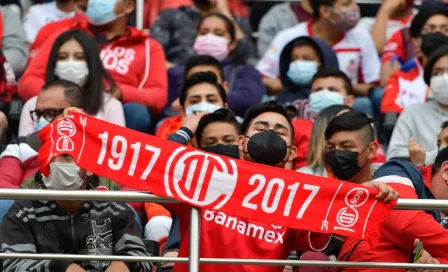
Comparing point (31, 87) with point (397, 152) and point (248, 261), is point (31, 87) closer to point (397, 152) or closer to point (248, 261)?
point (397, 152)

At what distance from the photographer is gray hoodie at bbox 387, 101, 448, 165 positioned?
9.02m

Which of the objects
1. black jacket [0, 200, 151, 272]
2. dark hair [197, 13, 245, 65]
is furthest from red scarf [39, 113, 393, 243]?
dark hair [197, 13, 245, 65]

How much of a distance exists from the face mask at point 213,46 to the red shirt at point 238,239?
3.83m

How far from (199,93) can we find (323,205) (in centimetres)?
265

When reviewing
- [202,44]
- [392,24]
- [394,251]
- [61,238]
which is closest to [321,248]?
[394,251]

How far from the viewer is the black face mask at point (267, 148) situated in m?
6.54

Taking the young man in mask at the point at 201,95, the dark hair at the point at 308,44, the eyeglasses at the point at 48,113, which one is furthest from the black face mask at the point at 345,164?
the dark hair at the point at 308,44

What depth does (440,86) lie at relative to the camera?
9.00m

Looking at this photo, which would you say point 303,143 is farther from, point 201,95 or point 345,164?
point 345,164

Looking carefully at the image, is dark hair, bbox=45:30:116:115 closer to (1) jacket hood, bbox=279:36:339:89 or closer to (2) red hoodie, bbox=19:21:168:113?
(2) red hoodie, bbox=19:21:168:113

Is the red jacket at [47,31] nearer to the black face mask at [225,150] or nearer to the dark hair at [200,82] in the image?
the dark hair at [200,82]

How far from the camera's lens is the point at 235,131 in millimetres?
7531

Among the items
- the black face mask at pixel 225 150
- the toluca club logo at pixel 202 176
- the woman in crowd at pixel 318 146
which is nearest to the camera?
the toluca club logo at pixel 202 176

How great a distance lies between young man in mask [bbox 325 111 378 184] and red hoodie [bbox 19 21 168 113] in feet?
6.54
